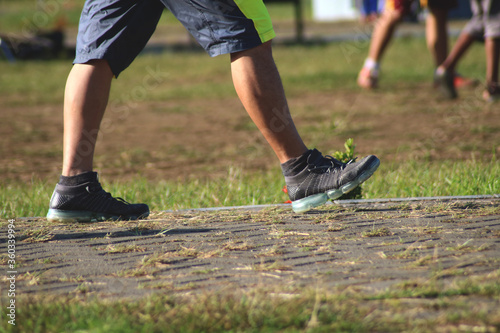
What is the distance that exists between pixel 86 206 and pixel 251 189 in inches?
43.7

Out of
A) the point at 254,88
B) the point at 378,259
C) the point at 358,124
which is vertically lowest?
the point at 358,124

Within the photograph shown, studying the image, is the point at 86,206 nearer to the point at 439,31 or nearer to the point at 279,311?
the point at 279,311

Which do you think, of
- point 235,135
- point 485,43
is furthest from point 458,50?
point 235,135

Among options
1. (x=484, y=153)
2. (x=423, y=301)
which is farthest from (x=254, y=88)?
(x=484, y=153)

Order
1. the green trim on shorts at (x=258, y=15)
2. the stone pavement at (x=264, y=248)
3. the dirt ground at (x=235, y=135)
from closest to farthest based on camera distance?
the stone pavement at (x=264, y=248) < the green trim on shorts at (x=258, y=15) < the dirt ground at (x=235, y=135)

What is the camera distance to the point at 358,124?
20.6 ft

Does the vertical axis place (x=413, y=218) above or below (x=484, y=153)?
above

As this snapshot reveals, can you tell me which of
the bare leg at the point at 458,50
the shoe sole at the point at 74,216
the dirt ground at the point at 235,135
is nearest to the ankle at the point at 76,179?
the shoe sole at the point at 74,216

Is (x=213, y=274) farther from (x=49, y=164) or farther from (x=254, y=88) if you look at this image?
(x=49, y=164)

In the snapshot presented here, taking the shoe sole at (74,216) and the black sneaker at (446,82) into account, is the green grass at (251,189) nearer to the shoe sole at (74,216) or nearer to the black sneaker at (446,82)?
the shoe sole at (74,216)

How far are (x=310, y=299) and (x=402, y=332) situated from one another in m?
0.31

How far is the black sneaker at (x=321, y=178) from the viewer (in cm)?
277

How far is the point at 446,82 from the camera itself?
7023 millimetres

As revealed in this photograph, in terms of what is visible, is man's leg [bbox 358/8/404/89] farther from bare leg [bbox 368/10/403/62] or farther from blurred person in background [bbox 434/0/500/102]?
blurred person in background [bbox 434/0/500/102]
